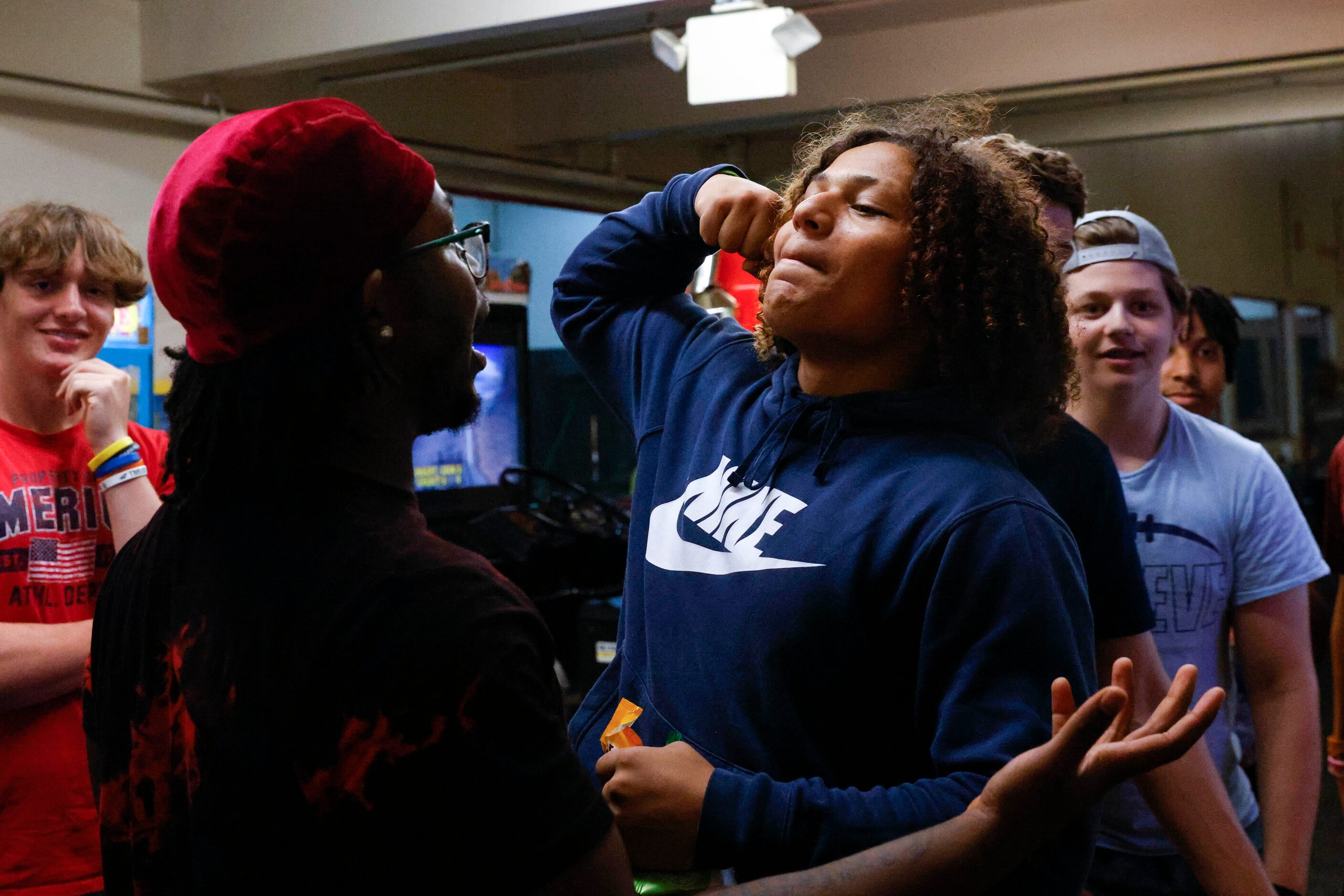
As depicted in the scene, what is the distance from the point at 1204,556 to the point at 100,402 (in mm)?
1861

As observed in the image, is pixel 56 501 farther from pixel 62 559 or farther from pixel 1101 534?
pixel 1101 534

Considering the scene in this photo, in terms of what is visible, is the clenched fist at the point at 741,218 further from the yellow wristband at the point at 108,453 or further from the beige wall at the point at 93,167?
the beige wall at the point at 93,167

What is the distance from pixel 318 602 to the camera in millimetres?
839

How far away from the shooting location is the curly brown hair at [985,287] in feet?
4.22

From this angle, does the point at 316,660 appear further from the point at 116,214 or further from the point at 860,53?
the point at 860,53

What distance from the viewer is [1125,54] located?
5.27 m

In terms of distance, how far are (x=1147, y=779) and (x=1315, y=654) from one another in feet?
6.21

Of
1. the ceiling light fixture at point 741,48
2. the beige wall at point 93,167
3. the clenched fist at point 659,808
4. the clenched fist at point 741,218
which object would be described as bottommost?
the clenched fist at point 659,808

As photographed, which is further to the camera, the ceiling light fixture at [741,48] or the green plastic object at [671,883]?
the ceiling light fixture at [741,48]

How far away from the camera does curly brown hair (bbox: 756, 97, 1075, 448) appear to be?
1.29 metres

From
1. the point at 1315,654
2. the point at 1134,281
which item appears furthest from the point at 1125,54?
the point at 1134,281

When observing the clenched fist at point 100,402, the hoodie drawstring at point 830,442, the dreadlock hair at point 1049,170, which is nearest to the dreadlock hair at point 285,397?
the hoodie drawstring at point 830,442

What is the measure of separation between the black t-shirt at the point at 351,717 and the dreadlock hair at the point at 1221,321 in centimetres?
261

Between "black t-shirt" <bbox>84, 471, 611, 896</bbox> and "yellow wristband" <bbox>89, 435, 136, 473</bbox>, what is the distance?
3.69 feet
